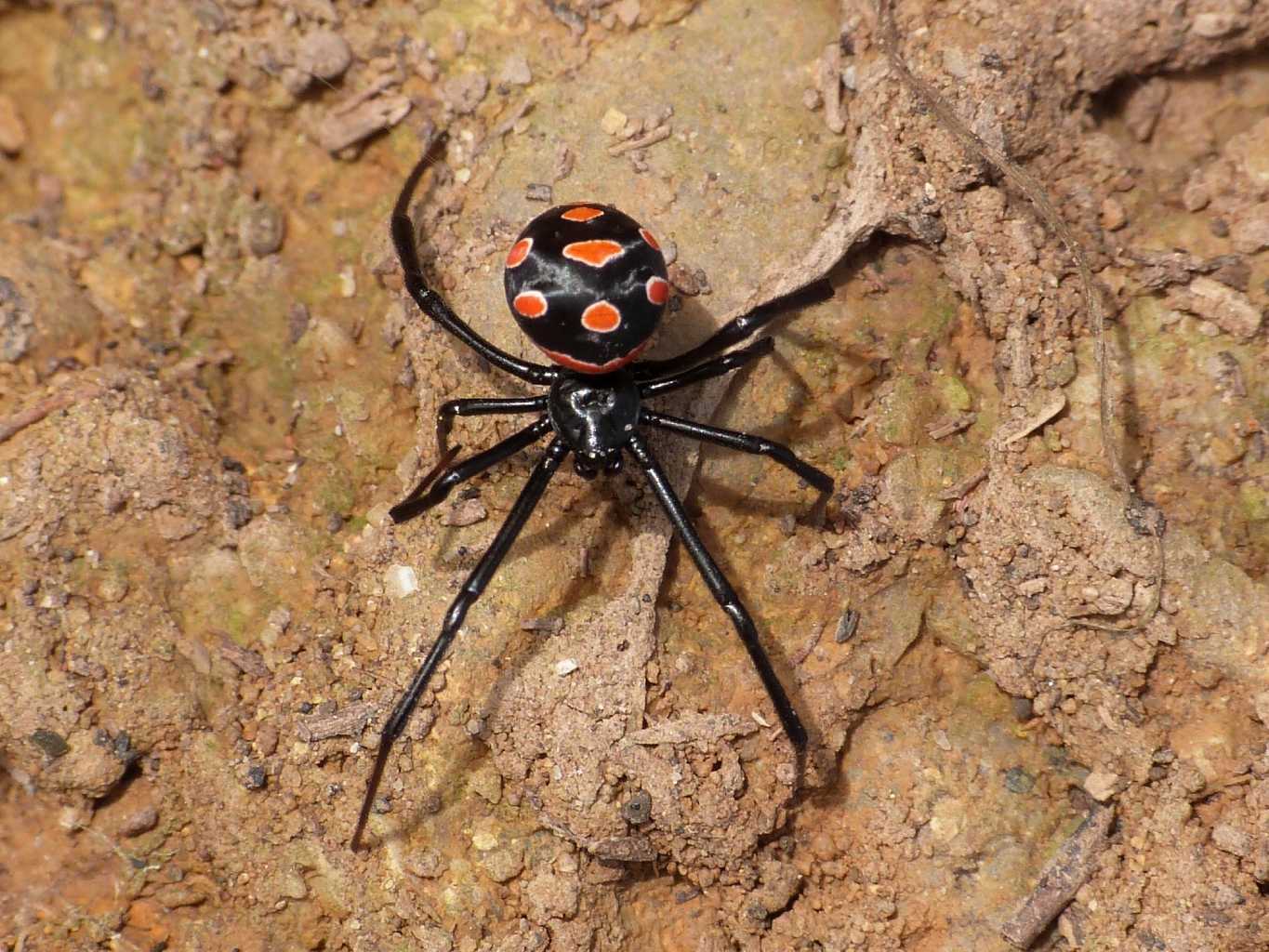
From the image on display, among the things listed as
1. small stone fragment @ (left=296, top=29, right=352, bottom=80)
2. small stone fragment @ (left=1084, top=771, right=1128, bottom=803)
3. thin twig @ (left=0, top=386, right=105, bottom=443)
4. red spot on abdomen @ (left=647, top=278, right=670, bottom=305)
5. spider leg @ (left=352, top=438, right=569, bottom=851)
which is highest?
small stone fragment @ (left=296, top=29, right=352, bottom=80)

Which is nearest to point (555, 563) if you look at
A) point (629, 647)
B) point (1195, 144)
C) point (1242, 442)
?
point (629, 647)

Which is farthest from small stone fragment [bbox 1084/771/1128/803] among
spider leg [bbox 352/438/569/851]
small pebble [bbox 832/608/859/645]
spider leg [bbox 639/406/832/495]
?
spider leg [bbox 352/438/569/851]

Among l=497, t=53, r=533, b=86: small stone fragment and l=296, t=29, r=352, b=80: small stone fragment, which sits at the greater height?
l=296, t=29, r=352, b=80: small stone fragment

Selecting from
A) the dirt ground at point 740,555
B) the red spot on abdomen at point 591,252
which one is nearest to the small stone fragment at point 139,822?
the dirt ground at point 740,555

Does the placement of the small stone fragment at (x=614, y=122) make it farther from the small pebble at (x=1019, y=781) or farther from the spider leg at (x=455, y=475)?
the small pebble at (x=1019, y=781)

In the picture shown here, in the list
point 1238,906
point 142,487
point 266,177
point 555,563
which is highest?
point 266,177

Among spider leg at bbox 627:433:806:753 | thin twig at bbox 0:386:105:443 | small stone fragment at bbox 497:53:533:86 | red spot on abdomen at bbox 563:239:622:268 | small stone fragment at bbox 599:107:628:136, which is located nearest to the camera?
red spot on abdomen at bbox 563:239:622:268

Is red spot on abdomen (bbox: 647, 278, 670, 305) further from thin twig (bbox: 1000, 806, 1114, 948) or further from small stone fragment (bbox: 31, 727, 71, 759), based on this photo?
small stone fragment (bbox: 31, 727, 71, 759)

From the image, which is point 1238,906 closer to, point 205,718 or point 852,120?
point 852,120
